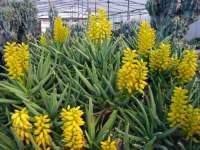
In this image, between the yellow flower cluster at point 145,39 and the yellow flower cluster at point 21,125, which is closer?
the yellow flower cluster at point 21,125

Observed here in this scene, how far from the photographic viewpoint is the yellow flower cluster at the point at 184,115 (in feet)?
6.39

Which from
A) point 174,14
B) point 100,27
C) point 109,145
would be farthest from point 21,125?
point 174,14

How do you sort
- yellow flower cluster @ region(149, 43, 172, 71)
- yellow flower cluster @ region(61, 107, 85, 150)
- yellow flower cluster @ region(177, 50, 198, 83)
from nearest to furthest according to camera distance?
yellow flower cluster @ region(61, 107, 85, 150), yellow flower cluster @ region(177, 50, 198, 83), yellow flower cluster @ region(149, 43, 172, 71)

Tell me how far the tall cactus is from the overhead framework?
7847 mm

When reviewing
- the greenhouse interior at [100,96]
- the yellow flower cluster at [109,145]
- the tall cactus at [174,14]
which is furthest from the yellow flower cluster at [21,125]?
the tall cactus at [174,14]

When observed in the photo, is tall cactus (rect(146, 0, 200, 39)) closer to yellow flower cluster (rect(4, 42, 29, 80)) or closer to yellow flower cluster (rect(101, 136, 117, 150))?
yellow flower cluster (rect(4, 42, 29, 80))

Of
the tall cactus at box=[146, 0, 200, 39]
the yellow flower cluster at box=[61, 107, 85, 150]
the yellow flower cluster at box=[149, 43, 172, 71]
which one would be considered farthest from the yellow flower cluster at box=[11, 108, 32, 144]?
the tall cactus at box=[146, 0, 200, 39]

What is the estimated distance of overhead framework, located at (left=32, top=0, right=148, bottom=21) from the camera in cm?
1402

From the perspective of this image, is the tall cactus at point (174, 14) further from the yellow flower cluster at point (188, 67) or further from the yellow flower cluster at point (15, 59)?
the yellow flower cluster at point (15, 59)

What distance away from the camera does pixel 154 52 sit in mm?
2535

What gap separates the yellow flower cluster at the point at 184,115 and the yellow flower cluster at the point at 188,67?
0.45 m

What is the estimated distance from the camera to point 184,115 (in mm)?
1971

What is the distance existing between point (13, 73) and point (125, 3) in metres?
12.5

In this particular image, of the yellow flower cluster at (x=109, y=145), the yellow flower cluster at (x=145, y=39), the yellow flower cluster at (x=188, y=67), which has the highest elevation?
the yellow flower cluster at (x=145, y=39)
